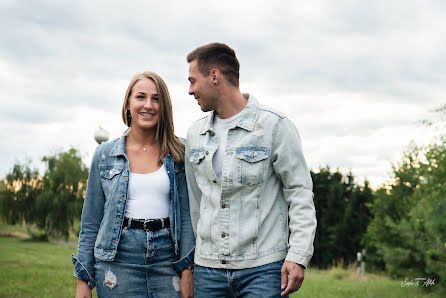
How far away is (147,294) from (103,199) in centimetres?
71

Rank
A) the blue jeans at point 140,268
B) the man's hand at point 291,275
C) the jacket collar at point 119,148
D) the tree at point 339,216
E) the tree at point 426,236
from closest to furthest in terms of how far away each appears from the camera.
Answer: the man's hand at point 291,275 < the blue jeans at point 140,268 < the jacket collar at point 119,148 < the tree at point 426,236 < the tree at point 339,216

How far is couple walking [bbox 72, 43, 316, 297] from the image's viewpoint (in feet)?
9.80

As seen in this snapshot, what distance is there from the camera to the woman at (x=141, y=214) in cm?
341

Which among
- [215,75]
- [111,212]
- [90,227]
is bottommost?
[90,227]

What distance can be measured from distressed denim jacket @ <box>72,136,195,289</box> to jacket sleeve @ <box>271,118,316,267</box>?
79cm

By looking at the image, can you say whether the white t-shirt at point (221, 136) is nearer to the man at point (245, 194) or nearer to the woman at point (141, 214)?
the man at point (245, 194)

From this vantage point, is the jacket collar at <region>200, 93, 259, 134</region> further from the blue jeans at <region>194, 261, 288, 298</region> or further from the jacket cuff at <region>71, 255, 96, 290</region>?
the jacket cuff at <region>71, 255, 96, 290</region>

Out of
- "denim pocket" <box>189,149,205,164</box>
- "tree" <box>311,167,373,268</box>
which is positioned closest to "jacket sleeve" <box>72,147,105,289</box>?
"denim pocket" <box>189,149,205,164</box>

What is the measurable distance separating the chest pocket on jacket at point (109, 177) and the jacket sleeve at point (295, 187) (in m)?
1.11

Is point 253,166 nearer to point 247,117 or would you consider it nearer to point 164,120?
point 247,117

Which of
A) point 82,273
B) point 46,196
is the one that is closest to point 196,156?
point 82,273

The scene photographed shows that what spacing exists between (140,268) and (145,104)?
1082 millimetres

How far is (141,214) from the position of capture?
3432mm

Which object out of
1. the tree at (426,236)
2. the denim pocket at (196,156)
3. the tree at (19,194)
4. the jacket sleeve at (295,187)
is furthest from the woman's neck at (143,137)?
the tree at (19,194)
